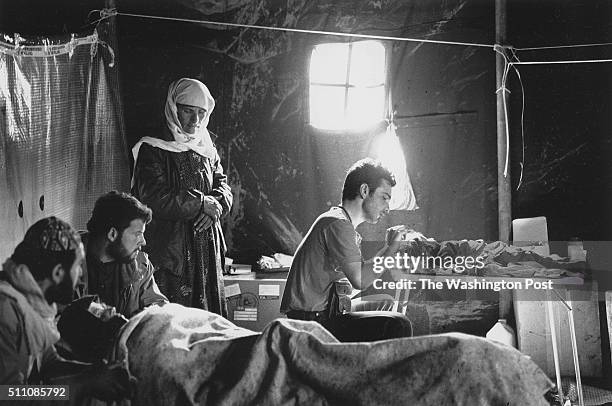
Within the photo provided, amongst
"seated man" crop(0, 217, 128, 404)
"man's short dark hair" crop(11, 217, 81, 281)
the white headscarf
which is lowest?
"seated man" crop(0, 217, 128, 404)

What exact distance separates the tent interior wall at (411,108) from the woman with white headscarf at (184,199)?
0.25 ft

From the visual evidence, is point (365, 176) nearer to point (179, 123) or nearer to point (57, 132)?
point (179, 123)

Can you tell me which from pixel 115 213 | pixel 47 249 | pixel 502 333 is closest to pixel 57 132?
pixel 115 213

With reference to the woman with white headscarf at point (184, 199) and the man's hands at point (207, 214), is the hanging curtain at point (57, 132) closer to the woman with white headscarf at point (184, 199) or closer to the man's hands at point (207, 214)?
the woman with white headscarf at point (184, 199)

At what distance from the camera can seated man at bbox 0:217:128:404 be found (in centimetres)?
202

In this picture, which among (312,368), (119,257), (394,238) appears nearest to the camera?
(312,368)

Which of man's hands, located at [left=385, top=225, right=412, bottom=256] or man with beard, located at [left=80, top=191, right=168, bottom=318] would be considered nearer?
man with beard, located at [left=80, top=191, right=168, bottom=318]

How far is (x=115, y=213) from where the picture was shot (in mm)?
2297

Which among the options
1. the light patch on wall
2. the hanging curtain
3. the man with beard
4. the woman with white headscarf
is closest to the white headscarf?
the woman with white headscarf

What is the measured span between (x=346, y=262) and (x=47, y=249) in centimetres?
101

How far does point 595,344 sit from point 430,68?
129 centimetres

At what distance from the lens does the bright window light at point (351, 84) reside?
8.30 feet

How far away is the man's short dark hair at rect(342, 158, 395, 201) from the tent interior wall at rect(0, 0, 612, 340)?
5cm

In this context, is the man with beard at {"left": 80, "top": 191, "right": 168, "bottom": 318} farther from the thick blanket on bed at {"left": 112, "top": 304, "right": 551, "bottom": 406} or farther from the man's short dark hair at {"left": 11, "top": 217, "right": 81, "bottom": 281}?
the thick blanket on bed at {"left": 112, "top": 304, "right": 551, "bottom": 406}
